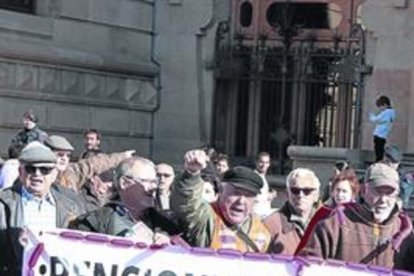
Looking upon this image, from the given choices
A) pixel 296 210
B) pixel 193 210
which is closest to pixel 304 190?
pixel 296 210

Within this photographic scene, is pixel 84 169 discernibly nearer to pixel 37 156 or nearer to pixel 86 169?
pixel 86 169

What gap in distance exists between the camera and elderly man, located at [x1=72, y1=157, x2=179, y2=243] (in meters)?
5.97

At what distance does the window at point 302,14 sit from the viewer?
2214 centimetres

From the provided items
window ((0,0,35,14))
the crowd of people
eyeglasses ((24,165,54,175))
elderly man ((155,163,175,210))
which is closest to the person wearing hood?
window ((0,0,35,14))

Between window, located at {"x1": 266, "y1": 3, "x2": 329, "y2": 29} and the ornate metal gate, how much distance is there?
→ 0.43 metres

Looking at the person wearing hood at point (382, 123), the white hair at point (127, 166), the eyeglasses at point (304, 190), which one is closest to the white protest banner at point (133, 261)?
the white hair at point (127, 166)

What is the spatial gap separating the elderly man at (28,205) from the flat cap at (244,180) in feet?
2.79

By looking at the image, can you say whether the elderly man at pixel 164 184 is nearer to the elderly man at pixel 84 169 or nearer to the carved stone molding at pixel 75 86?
the elderly man at pixel 84 169

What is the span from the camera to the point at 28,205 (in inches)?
244

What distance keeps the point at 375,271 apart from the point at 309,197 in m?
1.65

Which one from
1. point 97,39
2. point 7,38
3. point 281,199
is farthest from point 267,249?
point 97,39

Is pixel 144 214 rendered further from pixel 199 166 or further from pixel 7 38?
pixel 7 38

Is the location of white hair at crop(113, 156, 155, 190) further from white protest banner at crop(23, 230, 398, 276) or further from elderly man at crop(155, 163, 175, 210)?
elderly man at crop(155, 163, 175, 210)

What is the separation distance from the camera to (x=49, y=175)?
6191 mm
